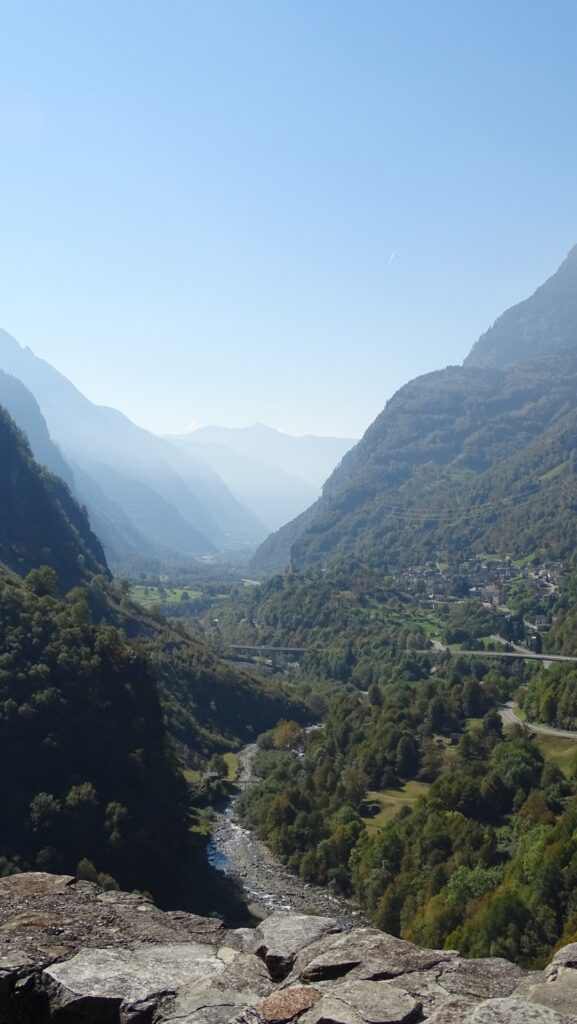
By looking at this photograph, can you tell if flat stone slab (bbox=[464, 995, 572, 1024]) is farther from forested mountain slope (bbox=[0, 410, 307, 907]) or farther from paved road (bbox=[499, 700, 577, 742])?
paved road (bbox=[499, 700, 577, 742])

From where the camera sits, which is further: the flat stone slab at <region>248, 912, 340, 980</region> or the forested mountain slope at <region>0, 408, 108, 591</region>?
the forested mountain slope at <region>0, 408, 108, 591</region>

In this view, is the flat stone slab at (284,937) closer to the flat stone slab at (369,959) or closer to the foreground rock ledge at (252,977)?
the foreground rock ledge at (252,977)

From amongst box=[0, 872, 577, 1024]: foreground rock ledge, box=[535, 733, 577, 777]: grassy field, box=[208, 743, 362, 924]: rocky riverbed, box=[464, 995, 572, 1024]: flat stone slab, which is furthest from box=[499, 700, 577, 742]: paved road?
box=[464, 995, 572, 1024]: flat stone slab

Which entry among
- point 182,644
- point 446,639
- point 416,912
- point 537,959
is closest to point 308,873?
point 416,912

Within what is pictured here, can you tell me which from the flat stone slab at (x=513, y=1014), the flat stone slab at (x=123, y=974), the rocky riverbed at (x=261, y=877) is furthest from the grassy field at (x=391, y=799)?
the flat stone slab at (x=513, y=1014)

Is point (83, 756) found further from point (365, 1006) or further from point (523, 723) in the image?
point (365, 1006)

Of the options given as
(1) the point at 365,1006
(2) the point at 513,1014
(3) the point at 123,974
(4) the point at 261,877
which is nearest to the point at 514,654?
(4) the point at 261,877
